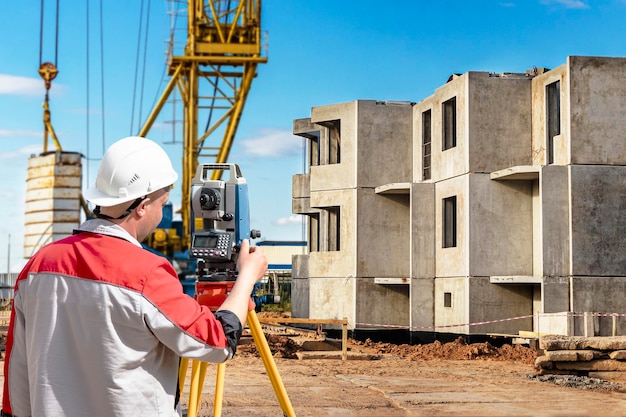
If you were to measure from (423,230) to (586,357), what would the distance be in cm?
921

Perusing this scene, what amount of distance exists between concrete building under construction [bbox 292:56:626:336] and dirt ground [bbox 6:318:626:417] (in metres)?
1.65

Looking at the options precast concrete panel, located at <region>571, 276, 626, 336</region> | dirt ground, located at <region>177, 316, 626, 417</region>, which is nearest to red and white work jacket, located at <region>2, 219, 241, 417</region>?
dirt ground, located at <region>177, 316, 626, 417</region>

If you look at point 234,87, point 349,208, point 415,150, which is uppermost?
point 234,87

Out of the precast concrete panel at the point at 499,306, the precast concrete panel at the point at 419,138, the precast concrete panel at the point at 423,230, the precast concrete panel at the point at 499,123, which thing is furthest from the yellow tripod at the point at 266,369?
the precast concrete panel at the point at 419,138

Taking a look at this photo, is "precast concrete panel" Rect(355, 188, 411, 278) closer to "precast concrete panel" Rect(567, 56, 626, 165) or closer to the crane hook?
"precast concrete panel" Rect(567, 56, 626, 165)

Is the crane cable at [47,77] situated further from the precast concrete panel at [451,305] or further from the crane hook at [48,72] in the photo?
the precast concrete panel at [451,305]

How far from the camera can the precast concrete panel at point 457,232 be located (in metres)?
20.6

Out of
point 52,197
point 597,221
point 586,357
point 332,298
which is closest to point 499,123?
point 597,221

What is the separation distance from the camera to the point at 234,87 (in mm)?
40344

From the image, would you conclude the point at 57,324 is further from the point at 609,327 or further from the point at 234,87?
the point at 234,87

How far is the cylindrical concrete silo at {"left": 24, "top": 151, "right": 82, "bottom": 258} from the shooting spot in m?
37.5

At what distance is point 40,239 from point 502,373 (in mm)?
27042

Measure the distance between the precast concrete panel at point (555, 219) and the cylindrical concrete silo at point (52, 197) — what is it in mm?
23355

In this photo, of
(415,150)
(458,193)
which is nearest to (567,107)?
(458,193)
